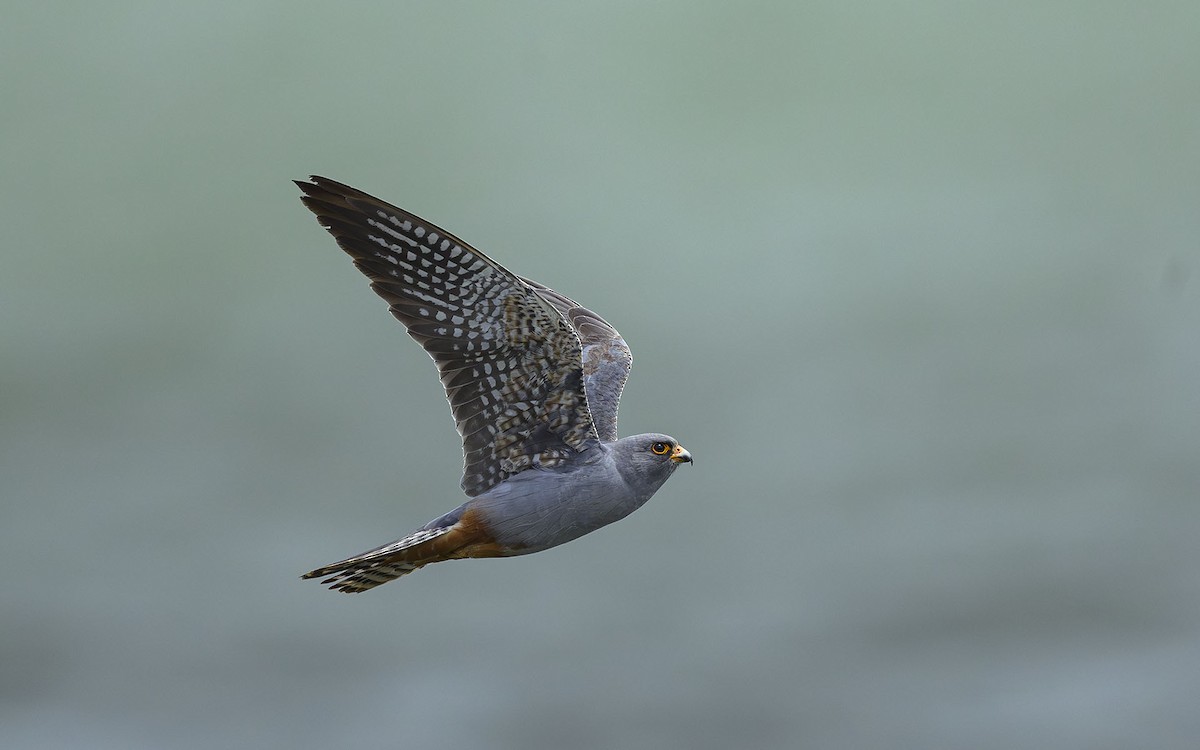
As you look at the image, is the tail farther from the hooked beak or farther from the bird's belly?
the hooked beak

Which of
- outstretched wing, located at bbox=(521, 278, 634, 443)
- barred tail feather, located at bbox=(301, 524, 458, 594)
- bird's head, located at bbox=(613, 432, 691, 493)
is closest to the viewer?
barred tail feather, located at bbox=(301, 524, 458, 594)

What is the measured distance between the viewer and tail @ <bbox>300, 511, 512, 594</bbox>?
11.8m

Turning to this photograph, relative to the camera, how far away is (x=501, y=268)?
37.9 ft

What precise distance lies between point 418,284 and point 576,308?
4.93m

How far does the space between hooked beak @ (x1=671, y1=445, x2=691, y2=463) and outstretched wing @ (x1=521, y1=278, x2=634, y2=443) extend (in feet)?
4.51

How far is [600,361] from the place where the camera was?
15.4m

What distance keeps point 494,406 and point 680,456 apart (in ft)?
6.58

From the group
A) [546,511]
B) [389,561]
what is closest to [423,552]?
[389,561]

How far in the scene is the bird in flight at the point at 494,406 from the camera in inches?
460

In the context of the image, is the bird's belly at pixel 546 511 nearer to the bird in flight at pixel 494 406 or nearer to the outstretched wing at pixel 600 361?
the bird in flight at pixel 494 406

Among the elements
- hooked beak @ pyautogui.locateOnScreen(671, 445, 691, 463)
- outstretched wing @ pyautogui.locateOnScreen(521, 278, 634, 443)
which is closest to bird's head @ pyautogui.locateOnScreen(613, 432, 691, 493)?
hooked beak @ pyautogui.locateOnScreen(671, 445, 691, 463)

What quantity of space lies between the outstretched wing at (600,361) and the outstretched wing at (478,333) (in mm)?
1447

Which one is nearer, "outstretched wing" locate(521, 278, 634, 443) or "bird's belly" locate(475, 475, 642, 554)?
"bird's belly" locate(475, 475, 642, 554)

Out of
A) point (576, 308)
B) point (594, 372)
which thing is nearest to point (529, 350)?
point (594, 372)
